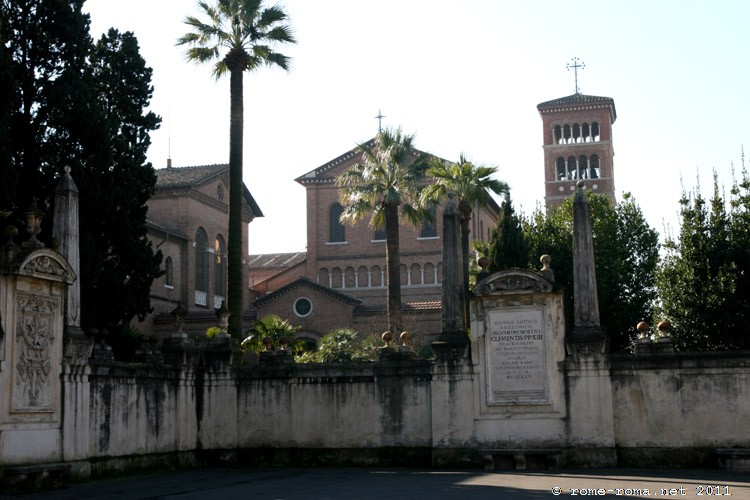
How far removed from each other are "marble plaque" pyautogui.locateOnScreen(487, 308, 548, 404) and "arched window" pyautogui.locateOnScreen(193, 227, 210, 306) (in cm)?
4011

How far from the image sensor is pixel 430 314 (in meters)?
53.6

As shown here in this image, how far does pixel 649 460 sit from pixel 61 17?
1972 cm

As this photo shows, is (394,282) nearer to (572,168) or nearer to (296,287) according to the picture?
(296,287)

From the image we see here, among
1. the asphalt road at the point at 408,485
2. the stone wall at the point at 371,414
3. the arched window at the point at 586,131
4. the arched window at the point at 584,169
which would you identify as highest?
the arched window at the point at 586,131

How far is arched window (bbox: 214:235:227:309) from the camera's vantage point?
203 feet

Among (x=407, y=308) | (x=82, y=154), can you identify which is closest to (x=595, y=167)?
(x=407, y=308)

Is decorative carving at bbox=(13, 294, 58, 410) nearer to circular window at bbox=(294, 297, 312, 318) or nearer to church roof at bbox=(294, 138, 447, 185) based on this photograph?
circular window at bbox=(294, 297, 312, 318)

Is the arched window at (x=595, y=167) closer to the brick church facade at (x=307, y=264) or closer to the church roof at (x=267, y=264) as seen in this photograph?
the brick church facade at (x=307, y=264)

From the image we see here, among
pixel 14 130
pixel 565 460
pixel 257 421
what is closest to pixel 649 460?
pixel 565 460

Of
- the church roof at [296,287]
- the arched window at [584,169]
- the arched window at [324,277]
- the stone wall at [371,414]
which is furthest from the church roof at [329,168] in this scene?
the stone wall at [371,414]

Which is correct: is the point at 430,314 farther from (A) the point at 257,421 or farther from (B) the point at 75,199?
(B) the point at 75,199

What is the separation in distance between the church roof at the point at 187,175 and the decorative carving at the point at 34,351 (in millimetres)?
40517

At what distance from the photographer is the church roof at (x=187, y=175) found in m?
58.5

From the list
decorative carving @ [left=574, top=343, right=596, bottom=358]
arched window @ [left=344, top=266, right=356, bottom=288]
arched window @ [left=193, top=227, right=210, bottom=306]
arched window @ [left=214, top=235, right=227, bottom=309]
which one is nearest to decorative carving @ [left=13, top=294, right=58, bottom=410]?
decorative carving @ [left=574, top=343, right=596, bottom=358]
